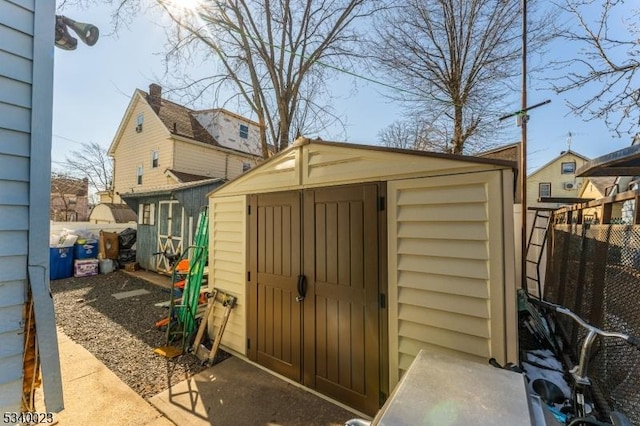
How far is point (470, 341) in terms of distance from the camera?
2.29m

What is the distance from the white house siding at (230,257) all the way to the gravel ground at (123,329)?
2.04 feet

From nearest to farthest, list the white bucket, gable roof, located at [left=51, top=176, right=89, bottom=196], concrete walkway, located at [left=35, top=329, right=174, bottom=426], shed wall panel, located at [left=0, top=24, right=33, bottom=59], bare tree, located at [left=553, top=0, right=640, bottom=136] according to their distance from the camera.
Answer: shed wall panel, located at [left=0, top=24, right=33, bottom=59]
concrete walkway, located at [left=35, top=329, right=174, bottom=426]
bare tree, located at [left=553, top=0, right=640, bottom=136]
the white bucket
gable roof, located at [left=51, top=176, right=89, bottom=196]

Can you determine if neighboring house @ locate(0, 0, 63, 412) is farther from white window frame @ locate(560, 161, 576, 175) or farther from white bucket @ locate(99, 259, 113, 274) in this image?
white window frame @ locate(560, 161, 576, 175)

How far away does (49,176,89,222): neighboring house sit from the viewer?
21806mm

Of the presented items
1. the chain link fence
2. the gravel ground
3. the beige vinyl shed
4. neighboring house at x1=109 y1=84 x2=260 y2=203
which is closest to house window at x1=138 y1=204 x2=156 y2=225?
neighboring house at x1=109 y1=84 x2=260 y2=203

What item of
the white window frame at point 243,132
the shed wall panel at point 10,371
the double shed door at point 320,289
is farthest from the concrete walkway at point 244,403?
the white window frame at point 243,132

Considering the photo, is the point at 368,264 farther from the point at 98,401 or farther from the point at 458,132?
the point at 458,132

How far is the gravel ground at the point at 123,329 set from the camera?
3.64 meters

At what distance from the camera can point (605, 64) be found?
187 inches

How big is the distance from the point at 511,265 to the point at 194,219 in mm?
8158

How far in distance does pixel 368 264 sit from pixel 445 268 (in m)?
0.72

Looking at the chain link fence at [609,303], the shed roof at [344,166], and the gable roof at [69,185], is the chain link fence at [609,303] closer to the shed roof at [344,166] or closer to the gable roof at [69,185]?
A: the shed roof at [344,166]

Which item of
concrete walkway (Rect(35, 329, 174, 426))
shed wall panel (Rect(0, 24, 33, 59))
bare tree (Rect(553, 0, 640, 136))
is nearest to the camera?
A: shed wall panel (Rect(0, 24, 33, 59))

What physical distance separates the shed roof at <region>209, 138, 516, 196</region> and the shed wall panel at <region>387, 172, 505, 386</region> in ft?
0.28
